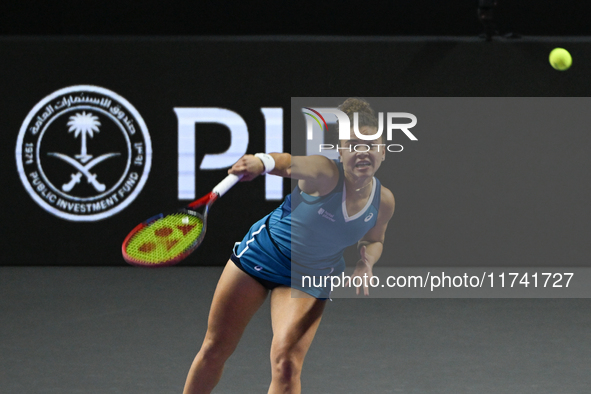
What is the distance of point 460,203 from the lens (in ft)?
20.4

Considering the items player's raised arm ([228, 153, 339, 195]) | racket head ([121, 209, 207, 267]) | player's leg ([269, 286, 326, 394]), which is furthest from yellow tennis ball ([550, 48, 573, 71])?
racket head ([121, 209, 207, 267])

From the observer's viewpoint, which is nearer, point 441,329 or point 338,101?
point 441,329

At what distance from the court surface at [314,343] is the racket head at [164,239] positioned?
93 cm

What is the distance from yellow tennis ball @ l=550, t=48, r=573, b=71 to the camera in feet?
19.9

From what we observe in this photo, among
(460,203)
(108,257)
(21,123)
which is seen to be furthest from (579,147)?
(21,123)

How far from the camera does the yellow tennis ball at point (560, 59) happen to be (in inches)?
238

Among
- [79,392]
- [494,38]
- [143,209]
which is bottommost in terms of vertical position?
[79,392]

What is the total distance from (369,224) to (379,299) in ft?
8.95

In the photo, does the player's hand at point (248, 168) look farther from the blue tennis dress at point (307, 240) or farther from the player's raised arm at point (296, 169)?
the blue tennis dress at point (307, 240)

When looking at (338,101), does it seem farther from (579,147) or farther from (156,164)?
(579,147)

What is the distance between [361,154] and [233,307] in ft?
2.08

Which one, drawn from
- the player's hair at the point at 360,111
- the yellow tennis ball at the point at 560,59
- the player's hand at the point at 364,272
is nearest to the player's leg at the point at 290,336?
the player's hand at the point at 364,272

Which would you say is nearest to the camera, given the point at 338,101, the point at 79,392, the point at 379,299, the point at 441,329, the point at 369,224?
the point at 369,224

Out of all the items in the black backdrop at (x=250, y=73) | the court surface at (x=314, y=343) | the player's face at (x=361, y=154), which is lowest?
the court surface at (x=314, y=343)
